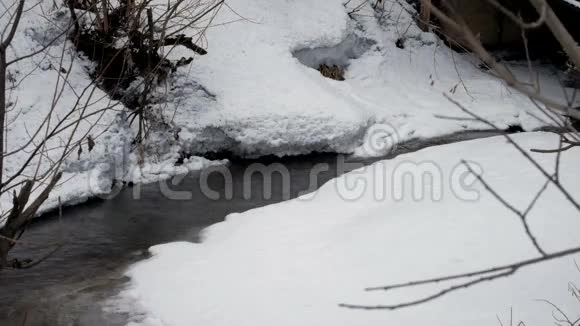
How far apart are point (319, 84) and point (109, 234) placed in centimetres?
431

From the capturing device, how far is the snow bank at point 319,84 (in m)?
9.32

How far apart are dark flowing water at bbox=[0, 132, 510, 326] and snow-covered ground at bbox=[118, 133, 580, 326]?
27 centimetres

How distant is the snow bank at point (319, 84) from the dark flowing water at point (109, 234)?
44cm

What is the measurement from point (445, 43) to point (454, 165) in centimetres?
561

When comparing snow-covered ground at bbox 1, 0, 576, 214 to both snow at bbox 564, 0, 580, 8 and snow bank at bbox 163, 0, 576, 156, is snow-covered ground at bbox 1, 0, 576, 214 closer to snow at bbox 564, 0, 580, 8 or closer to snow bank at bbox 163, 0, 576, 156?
snow bank at bbox 163, 0, 576, 156

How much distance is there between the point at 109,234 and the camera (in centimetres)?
696

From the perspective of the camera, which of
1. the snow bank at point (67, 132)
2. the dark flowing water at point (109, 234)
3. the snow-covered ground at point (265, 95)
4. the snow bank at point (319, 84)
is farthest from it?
the snow bank at point (319, 84)

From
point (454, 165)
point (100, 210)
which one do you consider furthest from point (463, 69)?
point (100, 210)

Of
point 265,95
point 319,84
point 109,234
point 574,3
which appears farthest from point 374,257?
point 574,3

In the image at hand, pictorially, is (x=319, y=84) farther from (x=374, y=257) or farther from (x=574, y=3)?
(x=374, y=257)

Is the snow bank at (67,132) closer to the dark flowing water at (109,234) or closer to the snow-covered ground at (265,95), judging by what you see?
the snow-covered ground at (265,95)

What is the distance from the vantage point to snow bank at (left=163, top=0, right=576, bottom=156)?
9.32 metres

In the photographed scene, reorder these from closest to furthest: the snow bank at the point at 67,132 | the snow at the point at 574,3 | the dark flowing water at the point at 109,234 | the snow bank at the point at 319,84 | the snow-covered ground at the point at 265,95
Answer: the dark flowing water at the point at 109,234 < the snow bank at the point at 67,132 < the snow-covered ground at the point at 265,95 < the snow bank at the point at 319,84 < the snow at the point at 574,3

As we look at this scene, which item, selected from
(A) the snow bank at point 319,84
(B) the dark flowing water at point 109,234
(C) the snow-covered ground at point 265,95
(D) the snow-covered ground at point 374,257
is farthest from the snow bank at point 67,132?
(D) the snow-covered ground at point 374,257
